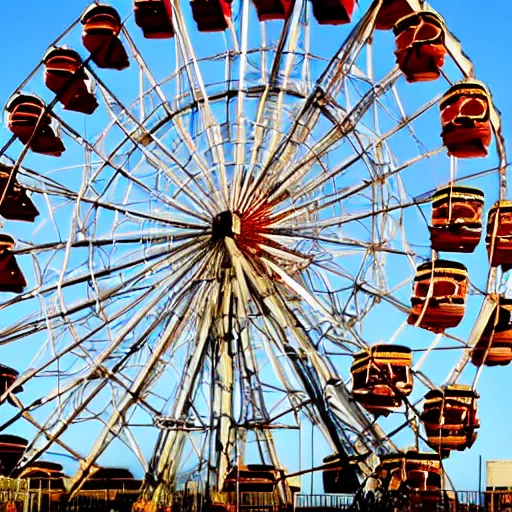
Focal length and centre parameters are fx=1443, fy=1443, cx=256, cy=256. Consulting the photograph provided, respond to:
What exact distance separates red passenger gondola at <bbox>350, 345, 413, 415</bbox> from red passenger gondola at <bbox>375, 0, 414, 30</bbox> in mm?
7072

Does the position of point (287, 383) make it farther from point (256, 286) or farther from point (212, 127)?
point (212, 127)

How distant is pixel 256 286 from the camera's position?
30.2 metres

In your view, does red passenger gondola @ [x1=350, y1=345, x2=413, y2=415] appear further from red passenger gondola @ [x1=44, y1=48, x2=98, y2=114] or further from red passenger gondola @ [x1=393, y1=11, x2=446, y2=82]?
red passenger gondola @ [x1=44, y1=48, x2=98, y2=114]

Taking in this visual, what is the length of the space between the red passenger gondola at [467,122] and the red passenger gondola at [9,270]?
10123 millimetres

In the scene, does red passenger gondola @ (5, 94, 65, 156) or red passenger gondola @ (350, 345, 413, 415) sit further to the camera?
red passenger gondola @ (5, 94, 65, 156)

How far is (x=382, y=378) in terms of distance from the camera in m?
27.8

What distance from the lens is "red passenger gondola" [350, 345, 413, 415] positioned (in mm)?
27891

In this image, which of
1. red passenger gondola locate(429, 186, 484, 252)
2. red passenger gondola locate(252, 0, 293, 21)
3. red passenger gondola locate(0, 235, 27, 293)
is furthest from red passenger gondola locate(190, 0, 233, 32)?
red passenger gondola locate(0, 235, 27, 293)

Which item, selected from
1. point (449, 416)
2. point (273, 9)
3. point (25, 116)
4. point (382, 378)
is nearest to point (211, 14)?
point (273, 9)

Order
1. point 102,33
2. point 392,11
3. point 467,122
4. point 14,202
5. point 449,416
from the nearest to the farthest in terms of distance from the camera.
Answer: point 449,416 < point 467,122 < point 392,11 < point 102,33 < point 14,202

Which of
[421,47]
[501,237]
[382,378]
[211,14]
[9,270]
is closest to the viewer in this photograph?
[382,378]

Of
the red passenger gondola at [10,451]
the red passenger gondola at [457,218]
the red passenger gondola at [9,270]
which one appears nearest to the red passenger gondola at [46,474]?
the red passenger gondola at [10,451]

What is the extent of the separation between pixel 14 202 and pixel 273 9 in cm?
748

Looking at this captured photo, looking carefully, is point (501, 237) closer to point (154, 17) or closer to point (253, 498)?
point (253, 498)
